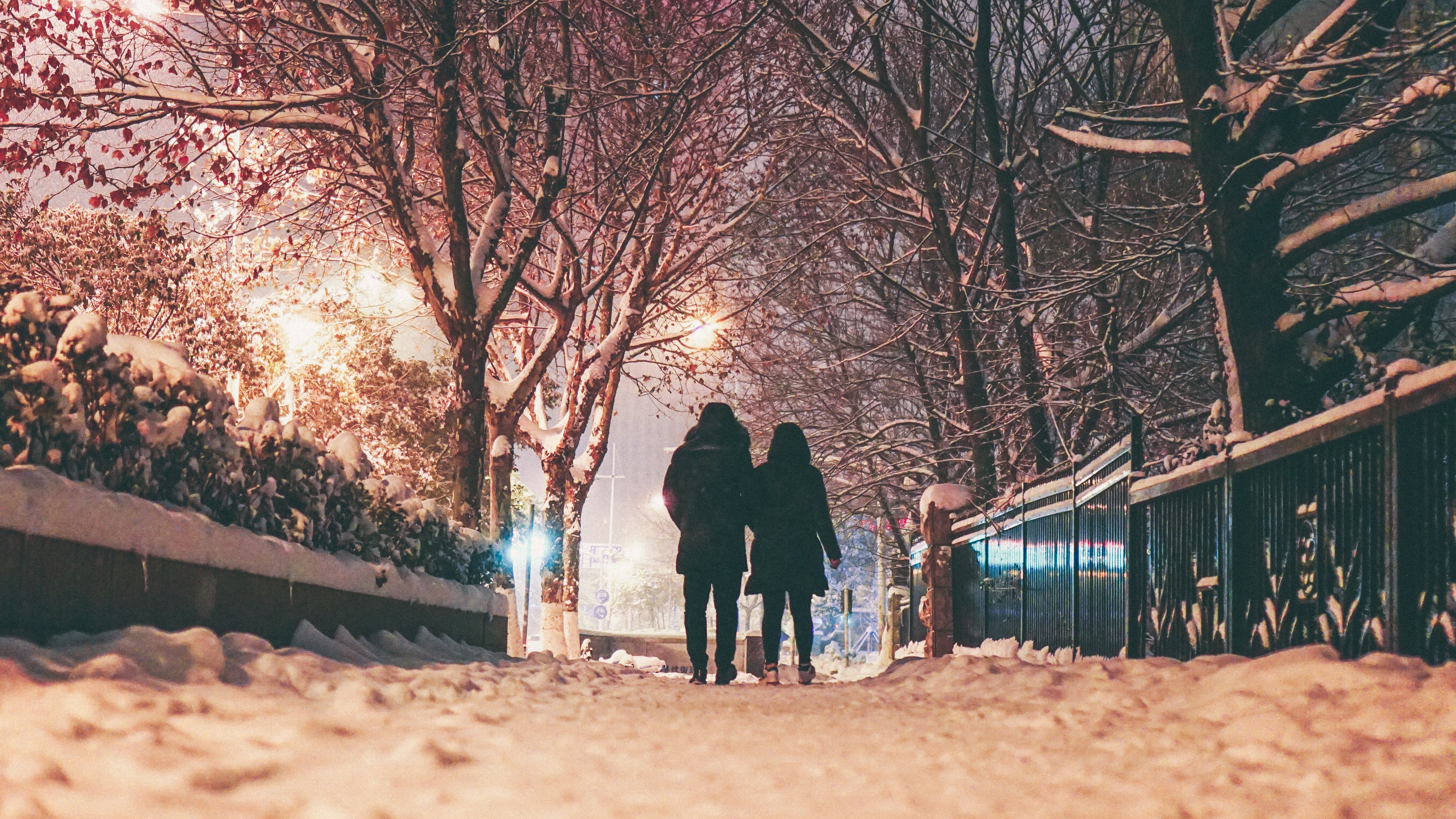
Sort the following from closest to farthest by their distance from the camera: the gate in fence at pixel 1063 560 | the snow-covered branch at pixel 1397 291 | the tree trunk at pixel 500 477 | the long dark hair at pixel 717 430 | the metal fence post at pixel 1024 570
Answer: the snow-covered branch at pixel 1397 291 → the gate in fence at pixel 1063 560 → the long dark hair at pixel 717 430 → the metal fence post at pixel 1024 570 → the tree trunk at pixel 500 477

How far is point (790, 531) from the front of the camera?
9.02 metres

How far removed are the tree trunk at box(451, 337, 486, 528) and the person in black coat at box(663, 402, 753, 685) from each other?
3345 mm

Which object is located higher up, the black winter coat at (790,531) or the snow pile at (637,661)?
the black winter coat at (790,531)

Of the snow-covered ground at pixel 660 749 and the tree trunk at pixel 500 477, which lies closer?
the snow-covered ground at pixel 660 749

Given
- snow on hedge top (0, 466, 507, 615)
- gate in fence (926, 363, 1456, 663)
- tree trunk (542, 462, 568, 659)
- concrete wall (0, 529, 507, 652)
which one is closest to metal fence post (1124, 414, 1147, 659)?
gate in fence (926, 363, 1456, 663)

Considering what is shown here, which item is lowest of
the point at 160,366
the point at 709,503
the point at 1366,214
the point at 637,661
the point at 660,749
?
the point at 637,661

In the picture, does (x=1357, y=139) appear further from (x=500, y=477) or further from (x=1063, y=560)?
(x=500, y=477)

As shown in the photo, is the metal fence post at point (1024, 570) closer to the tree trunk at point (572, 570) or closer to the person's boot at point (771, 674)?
the person's boot at point (771, 674)

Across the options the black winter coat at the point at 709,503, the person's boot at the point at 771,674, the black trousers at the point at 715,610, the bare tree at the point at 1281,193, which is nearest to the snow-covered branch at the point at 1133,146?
the bare tree at the point at 1281,193

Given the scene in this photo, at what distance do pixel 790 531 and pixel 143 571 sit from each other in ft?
18.0

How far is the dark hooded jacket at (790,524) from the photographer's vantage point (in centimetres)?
896

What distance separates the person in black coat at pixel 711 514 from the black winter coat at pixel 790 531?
0.15 meters

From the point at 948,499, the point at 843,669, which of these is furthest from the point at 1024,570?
the point at 843,669

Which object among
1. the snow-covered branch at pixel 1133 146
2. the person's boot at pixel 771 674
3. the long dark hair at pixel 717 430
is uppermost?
the snow-covered branch at pixel 1133 146
